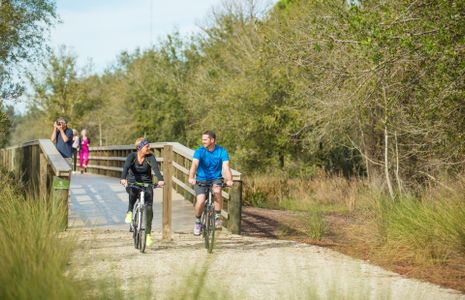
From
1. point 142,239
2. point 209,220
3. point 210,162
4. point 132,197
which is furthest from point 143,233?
point 210,162

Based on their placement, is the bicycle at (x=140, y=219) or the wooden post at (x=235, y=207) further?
the wooden post at (x=235, y=207)

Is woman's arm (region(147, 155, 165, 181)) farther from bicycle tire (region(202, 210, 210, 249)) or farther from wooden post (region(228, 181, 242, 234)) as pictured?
wooden post (region(228, 181, 242, 234))

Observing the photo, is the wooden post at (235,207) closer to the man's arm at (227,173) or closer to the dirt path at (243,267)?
the dirt path at (243,267)

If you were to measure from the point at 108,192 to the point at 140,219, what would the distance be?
25.8ft

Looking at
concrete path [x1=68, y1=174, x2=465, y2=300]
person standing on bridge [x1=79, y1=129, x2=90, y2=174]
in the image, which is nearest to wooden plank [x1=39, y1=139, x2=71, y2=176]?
concrete path [x1=68, y1=174, x2=465, y2=300]

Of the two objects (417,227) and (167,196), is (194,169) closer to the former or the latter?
(167,196)

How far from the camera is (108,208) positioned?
1527 cm

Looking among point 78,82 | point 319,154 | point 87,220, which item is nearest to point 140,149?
point 87,220

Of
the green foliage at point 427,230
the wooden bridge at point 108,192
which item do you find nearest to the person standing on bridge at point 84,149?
the wooden bridge at point 108,192

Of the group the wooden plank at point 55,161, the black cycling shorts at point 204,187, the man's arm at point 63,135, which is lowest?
the black cycling shorts at point 204,187

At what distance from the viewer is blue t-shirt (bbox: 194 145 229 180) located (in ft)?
35.8

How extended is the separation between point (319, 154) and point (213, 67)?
912cm

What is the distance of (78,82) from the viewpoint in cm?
6244

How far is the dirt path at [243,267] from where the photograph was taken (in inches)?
270
